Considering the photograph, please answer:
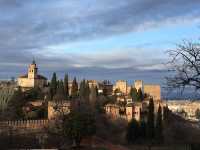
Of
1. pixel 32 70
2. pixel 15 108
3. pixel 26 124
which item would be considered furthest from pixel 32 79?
pixel 26 124

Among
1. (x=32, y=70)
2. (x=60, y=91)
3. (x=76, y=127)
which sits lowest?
(x=76, y=127)

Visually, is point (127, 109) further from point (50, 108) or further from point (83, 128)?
point (83, 128)

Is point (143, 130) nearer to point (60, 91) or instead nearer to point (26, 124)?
point (26, 124)

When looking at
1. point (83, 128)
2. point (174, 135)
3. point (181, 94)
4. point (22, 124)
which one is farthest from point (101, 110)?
point (181, 94)

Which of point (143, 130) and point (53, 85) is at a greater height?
point (53, 85)

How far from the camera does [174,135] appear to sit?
51.4 meters

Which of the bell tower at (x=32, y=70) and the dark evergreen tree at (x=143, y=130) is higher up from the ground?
the bell tower at (x=32, y=70)

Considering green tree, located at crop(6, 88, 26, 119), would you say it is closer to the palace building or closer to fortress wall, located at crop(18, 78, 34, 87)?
the palace building

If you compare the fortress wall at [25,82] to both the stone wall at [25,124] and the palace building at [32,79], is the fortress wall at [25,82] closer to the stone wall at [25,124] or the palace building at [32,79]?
the palace building at [32,79]

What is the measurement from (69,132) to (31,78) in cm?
6900

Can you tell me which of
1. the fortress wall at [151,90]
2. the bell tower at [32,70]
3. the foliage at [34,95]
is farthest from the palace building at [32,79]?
the fortress wall at [151,90]

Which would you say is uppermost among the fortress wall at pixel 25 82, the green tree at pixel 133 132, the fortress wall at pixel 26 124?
the fortress wall at pixel 25 82

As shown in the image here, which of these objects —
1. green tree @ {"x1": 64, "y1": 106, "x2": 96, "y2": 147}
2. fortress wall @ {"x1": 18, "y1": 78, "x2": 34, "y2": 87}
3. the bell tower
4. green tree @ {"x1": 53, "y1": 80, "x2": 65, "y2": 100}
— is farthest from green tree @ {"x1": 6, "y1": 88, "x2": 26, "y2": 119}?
the bell tower

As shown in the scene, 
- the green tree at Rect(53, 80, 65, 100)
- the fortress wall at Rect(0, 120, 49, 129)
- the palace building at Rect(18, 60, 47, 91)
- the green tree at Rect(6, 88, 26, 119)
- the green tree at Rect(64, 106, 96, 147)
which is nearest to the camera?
the green tree at Rect(64, 106, 96, 147)
